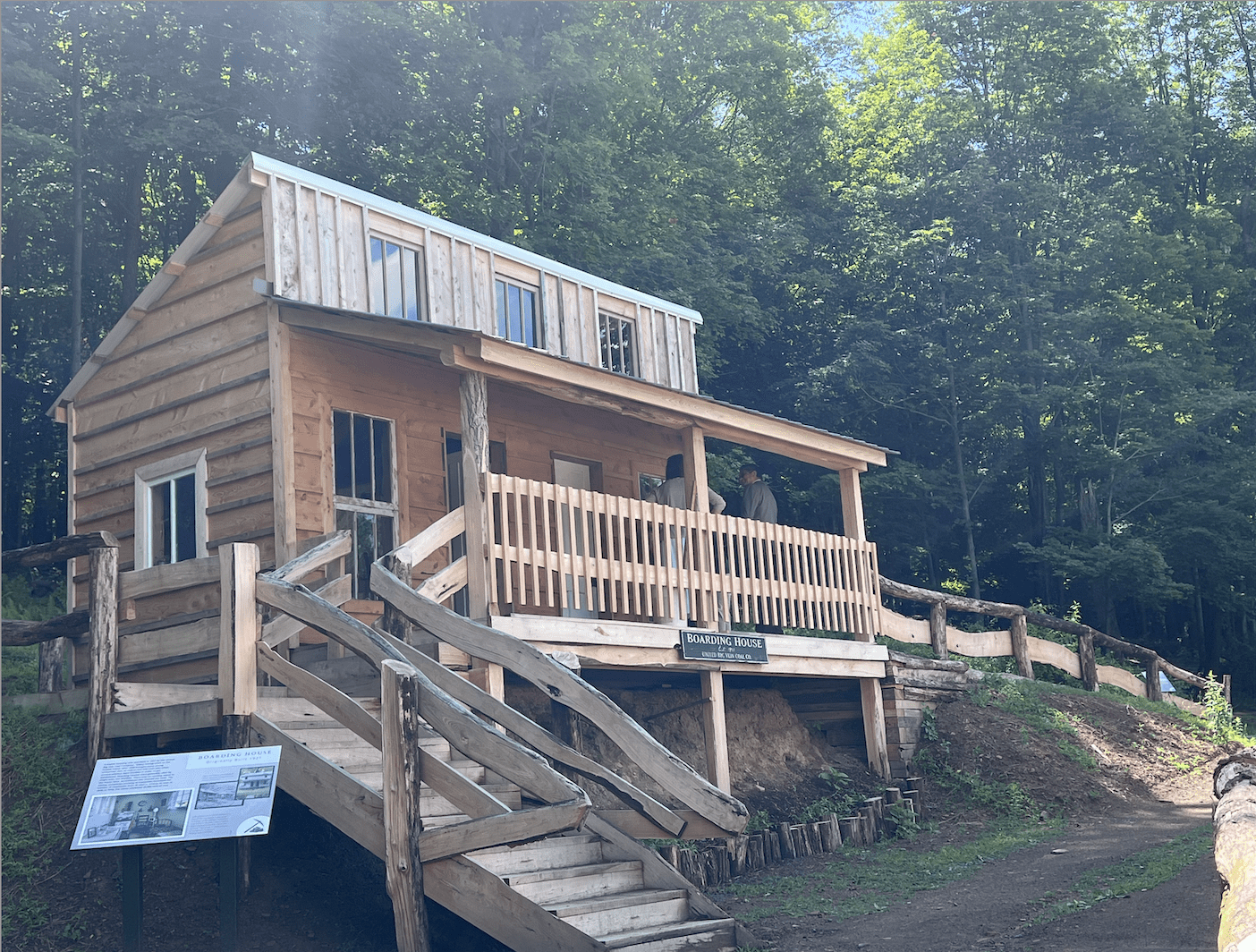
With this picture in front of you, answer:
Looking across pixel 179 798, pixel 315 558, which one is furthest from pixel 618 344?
pixel 179 798

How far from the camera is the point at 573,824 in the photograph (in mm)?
6703

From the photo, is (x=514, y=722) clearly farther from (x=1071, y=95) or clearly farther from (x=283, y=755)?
(x=1071, y=95)

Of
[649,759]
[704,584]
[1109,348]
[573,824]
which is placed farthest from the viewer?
[1109,348]

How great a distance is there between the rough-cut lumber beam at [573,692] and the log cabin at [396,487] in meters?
0.03

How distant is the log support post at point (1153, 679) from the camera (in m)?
21.5

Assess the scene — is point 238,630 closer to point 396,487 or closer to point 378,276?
point 396,487

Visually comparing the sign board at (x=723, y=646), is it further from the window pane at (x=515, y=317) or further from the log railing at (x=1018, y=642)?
the window pane at (x=515, y=317)

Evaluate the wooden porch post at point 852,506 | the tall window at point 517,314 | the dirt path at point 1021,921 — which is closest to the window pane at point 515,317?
the tall window at point 517,314

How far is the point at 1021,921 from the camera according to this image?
8.77 metres

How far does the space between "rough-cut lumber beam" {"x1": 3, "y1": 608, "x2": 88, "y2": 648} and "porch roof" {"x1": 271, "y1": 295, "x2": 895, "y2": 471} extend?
342cm

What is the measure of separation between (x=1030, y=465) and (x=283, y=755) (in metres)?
26.3

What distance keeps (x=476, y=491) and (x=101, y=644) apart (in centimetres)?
310

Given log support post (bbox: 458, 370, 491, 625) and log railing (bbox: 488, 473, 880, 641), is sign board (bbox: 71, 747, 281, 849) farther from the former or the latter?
log railing (bbox: 488, 473, 880, 641)

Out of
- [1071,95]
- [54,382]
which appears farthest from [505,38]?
[1071,95]
